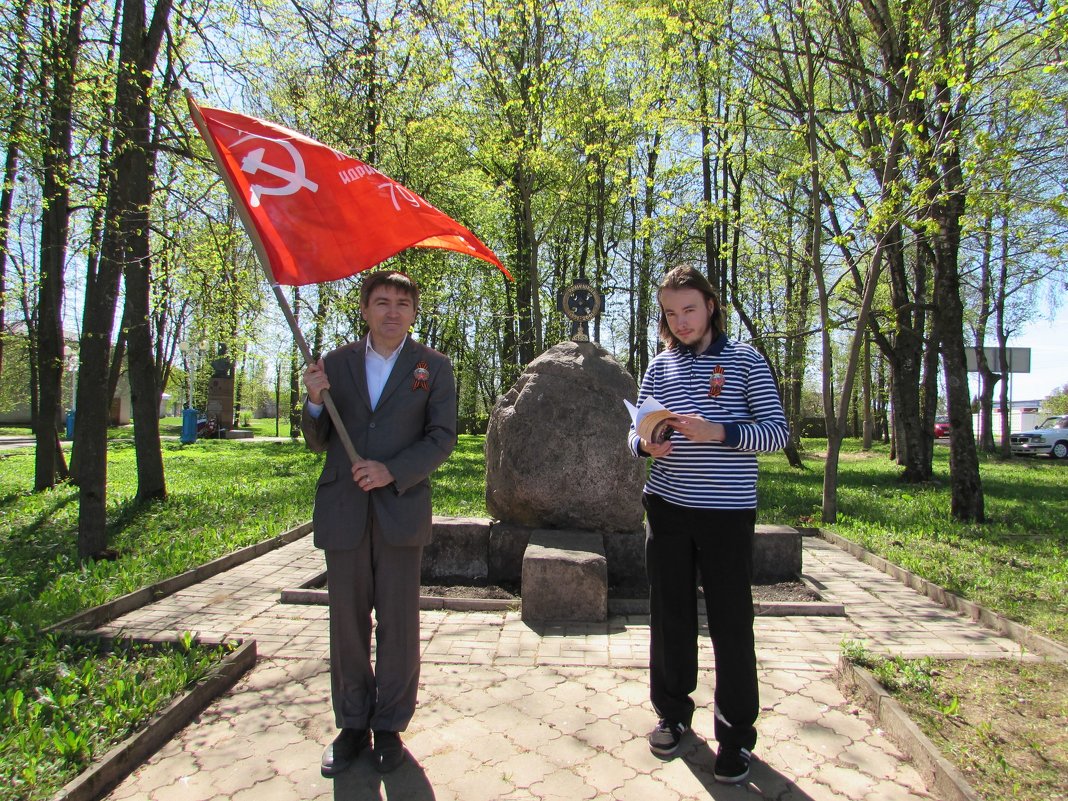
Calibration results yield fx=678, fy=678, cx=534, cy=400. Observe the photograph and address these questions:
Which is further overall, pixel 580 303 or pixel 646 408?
pixel 580 303

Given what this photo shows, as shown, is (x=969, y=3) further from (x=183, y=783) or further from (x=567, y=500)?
(x=183, y=783)

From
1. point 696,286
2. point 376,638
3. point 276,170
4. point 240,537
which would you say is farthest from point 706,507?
point 240,537

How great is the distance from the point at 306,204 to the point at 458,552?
384cm

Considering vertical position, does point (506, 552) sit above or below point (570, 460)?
below

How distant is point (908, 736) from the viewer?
10.2ft

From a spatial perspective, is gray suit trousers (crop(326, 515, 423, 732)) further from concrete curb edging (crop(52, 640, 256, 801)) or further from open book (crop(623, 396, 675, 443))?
open book (crop(623, 396, 675, 443))

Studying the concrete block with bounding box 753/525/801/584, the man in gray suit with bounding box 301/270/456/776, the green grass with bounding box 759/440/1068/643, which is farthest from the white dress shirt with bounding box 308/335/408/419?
the green grass with bounding box 759/440/1068/643

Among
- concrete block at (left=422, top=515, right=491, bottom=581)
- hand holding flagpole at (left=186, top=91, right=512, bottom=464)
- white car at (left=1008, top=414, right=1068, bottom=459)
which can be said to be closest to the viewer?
hand holding flagpole at (left=186, top=91, right=512, bottom=464)

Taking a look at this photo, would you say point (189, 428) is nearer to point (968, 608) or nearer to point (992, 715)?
point (968, 608)

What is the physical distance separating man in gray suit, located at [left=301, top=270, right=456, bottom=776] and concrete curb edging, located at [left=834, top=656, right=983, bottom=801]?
2.25m

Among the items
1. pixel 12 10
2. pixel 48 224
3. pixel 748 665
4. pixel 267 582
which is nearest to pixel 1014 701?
pixel 748 665

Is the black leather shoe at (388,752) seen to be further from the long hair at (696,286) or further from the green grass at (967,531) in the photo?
the green grass at (967,531)

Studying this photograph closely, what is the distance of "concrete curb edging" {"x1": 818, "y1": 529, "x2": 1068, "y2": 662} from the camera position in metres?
4.39

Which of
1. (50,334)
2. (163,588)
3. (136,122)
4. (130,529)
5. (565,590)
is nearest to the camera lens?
(565,590)
